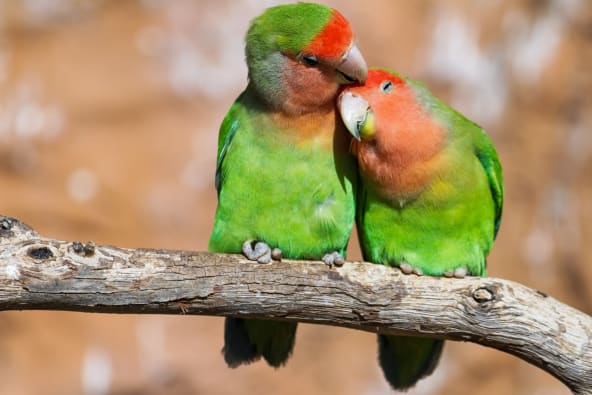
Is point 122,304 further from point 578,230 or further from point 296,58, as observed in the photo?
point 578,230

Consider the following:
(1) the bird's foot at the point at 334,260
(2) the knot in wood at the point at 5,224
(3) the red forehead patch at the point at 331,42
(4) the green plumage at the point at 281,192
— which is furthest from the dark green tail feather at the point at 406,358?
(2) the knot in wood at the point at 5,224

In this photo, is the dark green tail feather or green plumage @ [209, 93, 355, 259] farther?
the dark green tail feather

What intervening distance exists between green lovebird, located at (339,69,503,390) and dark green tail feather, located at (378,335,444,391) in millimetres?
541

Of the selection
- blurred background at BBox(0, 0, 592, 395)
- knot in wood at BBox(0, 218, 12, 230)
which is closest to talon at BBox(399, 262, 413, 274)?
knot in wood at BBox(0, 218, 12, 230)

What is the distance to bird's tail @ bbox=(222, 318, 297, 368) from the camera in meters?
4.38

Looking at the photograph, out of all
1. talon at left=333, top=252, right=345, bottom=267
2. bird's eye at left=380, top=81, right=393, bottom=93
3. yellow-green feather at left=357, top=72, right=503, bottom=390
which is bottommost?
talon at left=333, top=252, right=345, bottom=267

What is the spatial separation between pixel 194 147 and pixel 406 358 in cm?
298

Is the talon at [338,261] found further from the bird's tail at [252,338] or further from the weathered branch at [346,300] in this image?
the bird's tail at [252,338]

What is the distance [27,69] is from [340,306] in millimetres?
4045

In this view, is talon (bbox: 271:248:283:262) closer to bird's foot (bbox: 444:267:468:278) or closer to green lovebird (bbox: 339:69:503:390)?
green lovebird (bbox: 339:69:503:390)

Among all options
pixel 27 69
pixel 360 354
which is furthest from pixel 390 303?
pixel 27 69

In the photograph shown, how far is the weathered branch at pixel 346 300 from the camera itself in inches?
137

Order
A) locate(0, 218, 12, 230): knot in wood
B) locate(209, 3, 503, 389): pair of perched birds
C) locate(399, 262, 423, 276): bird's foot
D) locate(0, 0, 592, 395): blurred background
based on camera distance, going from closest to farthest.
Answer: locate(0, 218, 12, 230): knot in wood → locate(209, 3, 503, 389): pair of perched birds → locate(399, 262, 423, 276): bird's foot → locate(0, 0, 592, 395): blurred background

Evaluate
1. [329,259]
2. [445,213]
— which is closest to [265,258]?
[329,259]
